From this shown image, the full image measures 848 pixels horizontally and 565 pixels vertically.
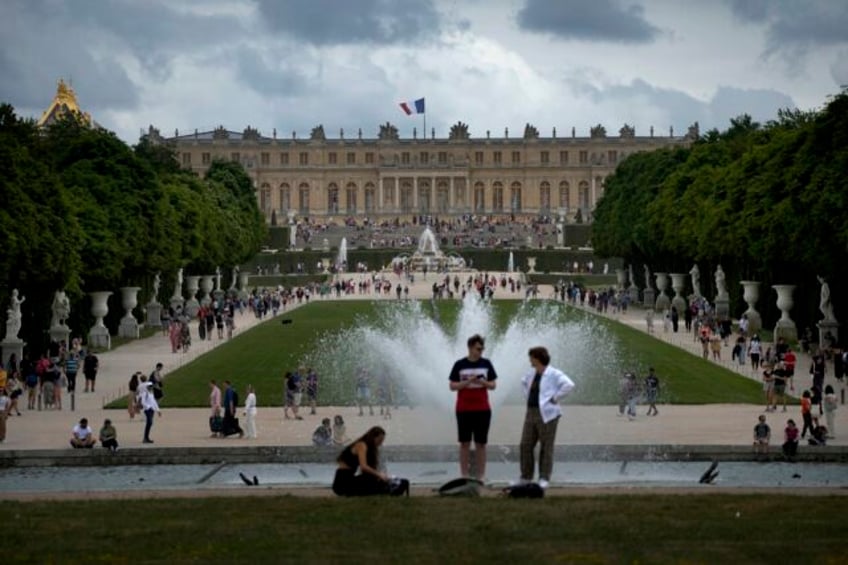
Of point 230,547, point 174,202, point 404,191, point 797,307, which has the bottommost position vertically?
point 230,547

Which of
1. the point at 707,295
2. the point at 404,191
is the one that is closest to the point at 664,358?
the point at 707,295

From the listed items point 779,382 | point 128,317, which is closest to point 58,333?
point 128,317

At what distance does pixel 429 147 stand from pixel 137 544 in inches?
6795

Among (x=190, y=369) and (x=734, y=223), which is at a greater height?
(x=734, y=223)

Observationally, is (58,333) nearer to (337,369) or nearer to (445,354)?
(337,369)

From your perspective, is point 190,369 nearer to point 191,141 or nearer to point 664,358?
point 664,358

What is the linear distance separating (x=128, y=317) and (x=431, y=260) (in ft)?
205

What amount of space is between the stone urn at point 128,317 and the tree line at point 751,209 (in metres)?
20.1

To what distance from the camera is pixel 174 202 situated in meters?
72.8

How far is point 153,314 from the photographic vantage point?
6925 cm

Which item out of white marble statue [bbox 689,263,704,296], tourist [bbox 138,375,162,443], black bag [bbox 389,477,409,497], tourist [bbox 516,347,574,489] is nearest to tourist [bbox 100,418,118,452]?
tourist [bbox 138,375,162,443]

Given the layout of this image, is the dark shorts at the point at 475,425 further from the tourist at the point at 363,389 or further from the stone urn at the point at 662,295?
the stone urn at the point at 662,295

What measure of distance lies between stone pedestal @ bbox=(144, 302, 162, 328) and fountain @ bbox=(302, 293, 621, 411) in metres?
11.2

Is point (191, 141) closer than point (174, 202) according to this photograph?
No
